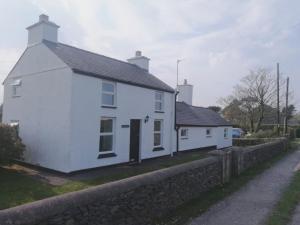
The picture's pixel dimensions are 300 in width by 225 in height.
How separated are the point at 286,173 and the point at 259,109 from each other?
29.5m

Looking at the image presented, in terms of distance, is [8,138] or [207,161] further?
[8,138]

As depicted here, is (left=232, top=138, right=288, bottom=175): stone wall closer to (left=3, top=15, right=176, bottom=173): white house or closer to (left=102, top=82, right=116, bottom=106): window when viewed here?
(left=3, top=15, right=176, bottom=173): white house

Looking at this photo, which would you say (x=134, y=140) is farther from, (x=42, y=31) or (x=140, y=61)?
(x=42, y=31)

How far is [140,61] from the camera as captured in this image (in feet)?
62.3

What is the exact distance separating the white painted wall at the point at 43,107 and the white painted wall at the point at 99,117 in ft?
1.34

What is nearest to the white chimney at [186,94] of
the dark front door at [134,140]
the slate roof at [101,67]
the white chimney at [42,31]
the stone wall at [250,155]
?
the slate roof at [101,67]

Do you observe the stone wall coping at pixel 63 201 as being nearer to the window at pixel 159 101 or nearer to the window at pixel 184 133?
the window at pixel 159 101

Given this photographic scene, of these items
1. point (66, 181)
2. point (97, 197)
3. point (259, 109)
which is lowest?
point (66, 181)

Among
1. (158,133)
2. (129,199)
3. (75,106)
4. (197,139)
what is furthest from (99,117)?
(197,139)

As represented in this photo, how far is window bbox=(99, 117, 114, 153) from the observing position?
43.3 feet

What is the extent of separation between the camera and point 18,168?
12.9m

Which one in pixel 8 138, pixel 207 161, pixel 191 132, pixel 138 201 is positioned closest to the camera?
pixel 138 201

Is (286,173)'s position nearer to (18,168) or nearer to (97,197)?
(97,197)

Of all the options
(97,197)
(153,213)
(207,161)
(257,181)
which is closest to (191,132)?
(257,181)
